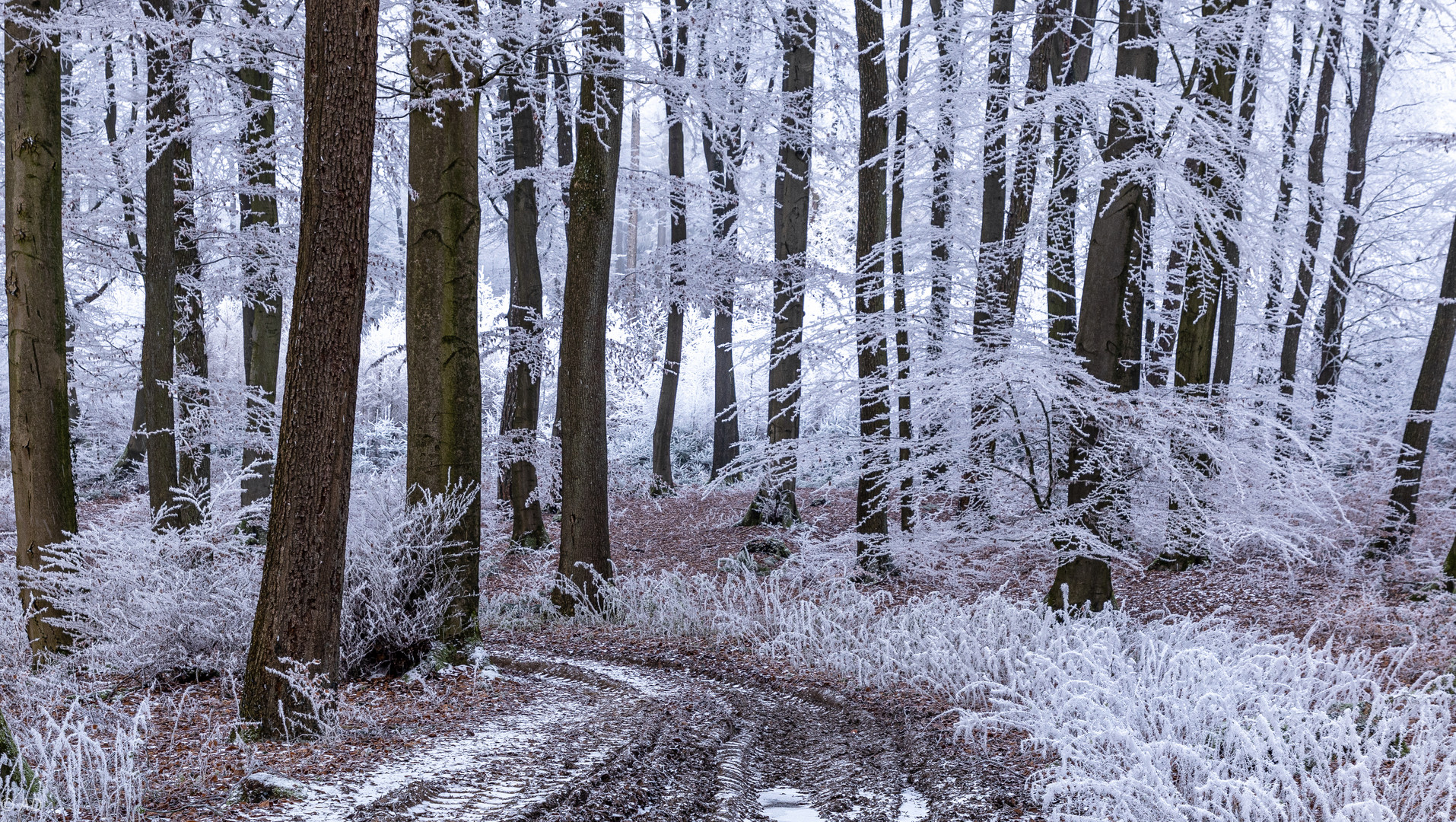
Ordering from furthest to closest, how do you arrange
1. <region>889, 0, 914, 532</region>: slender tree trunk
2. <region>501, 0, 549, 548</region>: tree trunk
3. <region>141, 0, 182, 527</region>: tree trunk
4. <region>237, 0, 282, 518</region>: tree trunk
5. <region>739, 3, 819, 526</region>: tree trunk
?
<region>501, 0, 549, 548</region>: tree trunk
<region>739, 3, 819, 526</region>: tree trunk
<region>237, 0, 282, 518</region>: tree trunk
<region>141, 0, 182, 527</region>: tree trunk
<region>889, 0, 914, 532</region>: slender tree trunk

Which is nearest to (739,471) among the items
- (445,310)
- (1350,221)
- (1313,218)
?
(445,310)

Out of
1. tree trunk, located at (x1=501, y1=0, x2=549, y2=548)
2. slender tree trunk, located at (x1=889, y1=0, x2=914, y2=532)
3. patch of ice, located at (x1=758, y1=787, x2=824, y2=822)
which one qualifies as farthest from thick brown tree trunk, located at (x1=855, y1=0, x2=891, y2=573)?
tree trunk, located at (x1=501, y1=0, x2=549, y2=548)

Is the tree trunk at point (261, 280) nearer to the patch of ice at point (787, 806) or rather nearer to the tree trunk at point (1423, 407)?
the patch of ice at point (787, 806)

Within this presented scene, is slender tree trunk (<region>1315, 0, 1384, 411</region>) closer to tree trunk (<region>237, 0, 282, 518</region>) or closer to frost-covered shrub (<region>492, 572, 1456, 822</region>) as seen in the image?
frost-covered shrub (<region>492, 572, 1456, 822</region>)

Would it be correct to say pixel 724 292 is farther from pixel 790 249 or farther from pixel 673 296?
pixel 790 249

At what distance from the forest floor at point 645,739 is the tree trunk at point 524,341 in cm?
431

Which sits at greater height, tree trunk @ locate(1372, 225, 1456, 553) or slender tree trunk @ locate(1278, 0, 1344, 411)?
slender tree trunk @ locate(1278, 0, 1344, 411)

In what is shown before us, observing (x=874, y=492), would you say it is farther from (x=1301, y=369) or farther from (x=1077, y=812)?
(x=1301, y=369)

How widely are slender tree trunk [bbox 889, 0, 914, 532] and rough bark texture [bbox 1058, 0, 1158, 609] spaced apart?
4.64 ft

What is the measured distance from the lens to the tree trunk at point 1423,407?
9453 millimetres

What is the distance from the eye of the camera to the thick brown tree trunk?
28.0 feet

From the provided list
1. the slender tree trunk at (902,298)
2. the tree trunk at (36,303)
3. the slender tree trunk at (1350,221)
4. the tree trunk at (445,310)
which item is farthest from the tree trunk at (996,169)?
the tree trunk at (36,303)

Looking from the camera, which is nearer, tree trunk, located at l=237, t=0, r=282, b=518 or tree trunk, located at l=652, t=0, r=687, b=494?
tree trunk, located at l=237, t=0, r=282, b=518

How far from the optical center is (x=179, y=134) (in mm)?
7684
